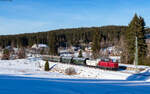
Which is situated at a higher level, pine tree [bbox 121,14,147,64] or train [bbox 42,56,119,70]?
pine tree [bbox 121,14,147,64]

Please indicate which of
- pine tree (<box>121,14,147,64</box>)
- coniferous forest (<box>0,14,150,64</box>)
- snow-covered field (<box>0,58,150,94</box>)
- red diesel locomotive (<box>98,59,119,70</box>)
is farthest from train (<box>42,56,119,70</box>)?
pine tree (<box>121,14,147,64</box>)

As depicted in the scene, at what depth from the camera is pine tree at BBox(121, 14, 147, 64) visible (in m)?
40.1

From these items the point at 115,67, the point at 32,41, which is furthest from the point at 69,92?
the point at 32,41

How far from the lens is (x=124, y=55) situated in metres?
44.4

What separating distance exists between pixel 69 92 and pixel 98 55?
4863 centimetres

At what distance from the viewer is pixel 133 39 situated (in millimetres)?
→ 40875

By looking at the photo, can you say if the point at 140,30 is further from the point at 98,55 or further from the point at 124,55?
the point at 98,55

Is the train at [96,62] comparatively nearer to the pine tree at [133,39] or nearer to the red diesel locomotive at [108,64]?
the red diesel locomotive at [108,64]

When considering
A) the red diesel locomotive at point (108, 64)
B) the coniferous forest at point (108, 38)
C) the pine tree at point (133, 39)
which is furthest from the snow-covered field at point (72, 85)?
the coniferous forest at point (108, 38)

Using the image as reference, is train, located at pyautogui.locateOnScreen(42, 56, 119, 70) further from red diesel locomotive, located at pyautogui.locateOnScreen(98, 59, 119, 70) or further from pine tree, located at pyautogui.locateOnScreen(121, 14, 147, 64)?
pine tree, located at pyautogui.locateOnScreen(121, 14, 147, 64)

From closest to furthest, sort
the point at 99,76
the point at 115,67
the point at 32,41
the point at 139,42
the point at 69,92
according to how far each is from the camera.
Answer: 1. the point at 69,92
2. the point at 99,76
3. the point at 115,67
4. the point at 139,42
5. the point at 32,41

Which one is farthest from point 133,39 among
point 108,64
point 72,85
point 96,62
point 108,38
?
point 108,38

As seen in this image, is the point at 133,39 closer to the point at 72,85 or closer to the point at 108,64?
the point at 108,64

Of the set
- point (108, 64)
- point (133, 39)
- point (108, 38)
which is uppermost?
point (108, 38)
